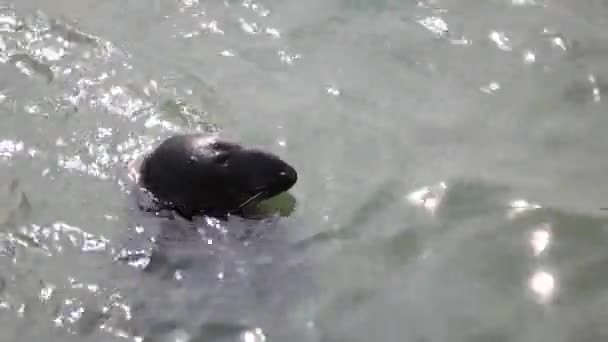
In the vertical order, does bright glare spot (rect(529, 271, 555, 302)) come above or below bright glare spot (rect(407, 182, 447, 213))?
above

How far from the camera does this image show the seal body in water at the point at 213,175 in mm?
4465

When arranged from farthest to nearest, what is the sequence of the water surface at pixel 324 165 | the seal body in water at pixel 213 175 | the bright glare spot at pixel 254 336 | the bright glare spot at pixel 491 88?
the bright glare spot at pixel 491 88, the seal body in water at pixel 213 175, the water surface at pixel 324 165, the bright glare spot at pixel 254 336

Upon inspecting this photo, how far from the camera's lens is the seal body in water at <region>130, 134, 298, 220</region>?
4465 mm

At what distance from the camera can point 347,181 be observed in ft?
16.4

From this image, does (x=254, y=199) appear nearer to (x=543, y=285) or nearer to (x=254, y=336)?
(x=254, y=336)

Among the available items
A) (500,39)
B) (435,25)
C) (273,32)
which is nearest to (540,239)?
(500,39)

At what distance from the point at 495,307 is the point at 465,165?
3.58 ft

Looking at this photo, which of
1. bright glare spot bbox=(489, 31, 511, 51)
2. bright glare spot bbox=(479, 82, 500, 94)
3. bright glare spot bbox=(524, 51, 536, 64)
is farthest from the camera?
bright glare spot bbox=(489, 31, 511, 51)

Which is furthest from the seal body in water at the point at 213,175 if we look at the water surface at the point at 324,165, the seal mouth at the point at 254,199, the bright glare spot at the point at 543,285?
the bright glare spot at the point at 543,285

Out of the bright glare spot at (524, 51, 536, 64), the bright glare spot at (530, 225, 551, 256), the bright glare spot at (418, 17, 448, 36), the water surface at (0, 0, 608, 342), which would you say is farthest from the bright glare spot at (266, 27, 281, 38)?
the bright glare spot at (530, 225, 551, 256)

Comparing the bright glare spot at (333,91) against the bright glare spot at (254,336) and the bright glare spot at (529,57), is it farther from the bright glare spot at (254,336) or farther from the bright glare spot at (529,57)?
the bright glare spot at (254,336)

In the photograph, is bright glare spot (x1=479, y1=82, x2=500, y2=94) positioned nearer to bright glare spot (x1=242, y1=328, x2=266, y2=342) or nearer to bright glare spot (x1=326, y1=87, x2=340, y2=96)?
bright glare spot (x1=326, y1=87, x2=340, y2=96)

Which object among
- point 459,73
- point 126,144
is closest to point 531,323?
point 459,73

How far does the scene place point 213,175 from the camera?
4461 millimetres
